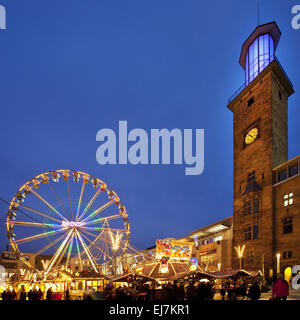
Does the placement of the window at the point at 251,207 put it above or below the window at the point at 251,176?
below

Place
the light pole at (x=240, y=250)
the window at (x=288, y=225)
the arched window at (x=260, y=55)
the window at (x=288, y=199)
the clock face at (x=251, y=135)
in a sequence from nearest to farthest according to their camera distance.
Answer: the window at (x=288, y=225) < the window at (x=288, y=199) < the light pole at (x=240, y=250) < the clock face at (x=251, y=135) < the arched window at (x=260, y=55)

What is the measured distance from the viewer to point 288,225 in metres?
36.2

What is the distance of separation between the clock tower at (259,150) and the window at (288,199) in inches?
72.0

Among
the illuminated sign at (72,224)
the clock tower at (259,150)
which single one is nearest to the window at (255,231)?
the clock tower at (259,150)

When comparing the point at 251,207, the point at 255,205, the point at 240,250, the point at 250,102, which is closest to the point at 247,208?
the point at 251,207

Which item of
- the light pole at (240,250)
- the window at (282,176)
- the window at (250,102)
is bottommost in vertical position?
the light pole at (240,250)

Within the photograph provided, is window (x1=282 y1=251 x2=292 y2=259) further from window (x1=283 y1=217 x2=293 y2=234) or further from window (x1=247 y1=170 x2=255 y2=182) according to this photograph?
window (x1=247 y1=170 x2=255 y2=182)

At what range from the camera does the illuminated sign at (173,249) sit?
32.1 meters

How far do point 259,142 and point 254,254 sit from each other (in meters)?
13.4

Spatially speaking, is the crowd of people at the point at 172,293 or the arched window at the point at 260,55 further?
the arched window at the point at 260,55

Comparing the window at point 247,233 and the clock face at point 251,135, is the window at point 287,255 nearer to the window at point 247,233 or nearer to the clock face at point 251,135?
the window at point 247,233

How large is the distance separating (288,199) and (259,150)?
773cm
